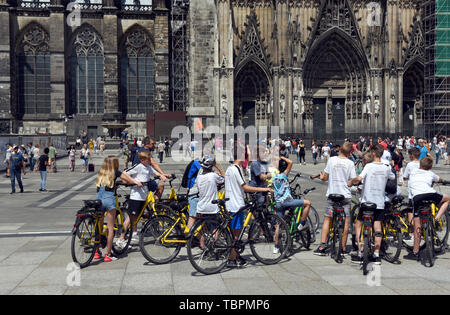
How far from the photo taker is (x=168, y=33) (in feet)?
153

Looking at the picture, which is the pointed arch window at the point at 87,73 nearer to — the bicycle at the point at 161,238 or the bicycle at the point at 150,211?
the bicycle at the point at 150,211

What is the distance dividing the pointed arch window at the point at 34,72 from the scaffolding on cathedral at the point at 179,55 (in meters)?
11.0

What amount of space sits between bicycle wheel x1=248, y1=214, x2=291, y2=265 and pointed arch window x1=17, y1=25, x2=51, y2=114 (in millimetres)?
42539

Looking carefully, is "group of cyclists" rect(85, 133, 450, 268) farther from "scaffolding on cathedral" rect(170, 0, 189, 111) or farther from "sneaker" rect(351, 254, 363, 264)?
"scaffolding on cathedral" rect(170, 0, 189, 111)

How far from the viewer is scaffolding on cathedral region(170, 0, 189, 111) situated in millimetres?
46625

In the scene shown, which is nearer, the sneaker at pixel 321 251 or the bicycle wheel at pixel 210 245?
the bicycle wheel at pixel 210 245

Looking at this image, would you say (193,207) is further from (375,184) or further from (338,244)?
(375,184)

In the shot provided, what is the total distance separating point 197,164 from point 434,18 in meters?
39.2

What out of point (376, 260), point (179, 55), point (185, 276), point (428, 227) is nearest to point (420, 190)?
point (428, 227)

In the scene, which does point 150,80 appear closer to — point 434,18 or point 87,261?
point 434,18

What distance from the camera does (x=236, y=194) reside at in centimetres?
795

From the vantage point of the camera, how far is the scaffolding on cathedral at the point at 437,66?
140 ft

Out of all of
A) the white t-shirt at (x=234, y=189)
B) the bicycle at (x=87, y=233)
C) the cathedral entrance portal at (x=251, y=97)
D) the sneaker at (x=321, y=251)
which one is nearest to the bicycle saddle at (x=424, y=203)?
the sneaker at (x=321, y=251)

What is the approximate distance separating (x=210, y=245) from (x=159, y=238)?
856 millimetres
